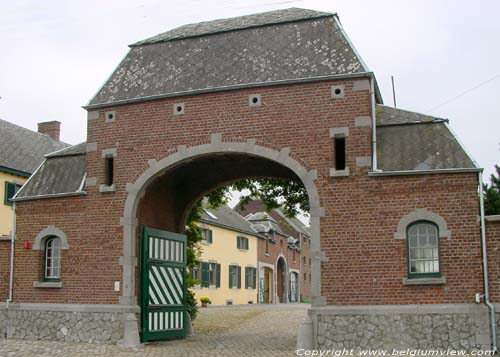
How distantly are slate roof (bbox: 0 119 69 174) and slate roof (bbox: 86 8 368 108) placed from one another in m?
14.0

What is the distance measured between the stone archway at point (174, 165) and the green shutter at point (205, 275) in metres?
22.3

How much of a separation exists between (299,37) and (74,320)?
887cm

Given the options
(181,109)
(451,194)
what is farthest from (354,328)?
(181,109)

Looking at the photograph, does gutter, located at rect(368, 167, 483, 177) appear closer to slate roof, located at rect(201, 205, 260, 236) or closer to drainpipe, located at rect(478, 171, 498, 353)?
drainpipe, located at rect(478, 171, 498, 353)

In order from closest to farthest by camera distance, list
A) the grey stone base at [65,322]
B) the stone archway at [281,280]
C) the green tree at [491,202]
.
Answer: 1. the grey stone base at [65,322]
2. the green tree at [491,202]
3. the stone archway at [281,280]

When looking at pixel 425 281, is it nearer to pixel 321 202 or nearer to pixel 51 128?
pixel 321 202

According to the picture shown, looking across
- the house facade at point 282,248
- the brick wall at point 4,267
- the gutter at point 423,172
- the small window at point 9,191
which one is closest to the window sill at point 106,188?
the brick wall at point 4,267

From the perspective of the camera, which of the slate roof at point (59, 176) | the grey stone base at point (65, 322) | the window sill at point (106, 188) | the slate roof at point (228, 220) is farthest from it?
the slate roof at point (228, 220)

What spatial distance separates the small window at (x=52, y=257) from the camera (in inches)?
708

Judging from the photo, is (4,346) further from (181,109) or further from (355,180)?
(355,180)

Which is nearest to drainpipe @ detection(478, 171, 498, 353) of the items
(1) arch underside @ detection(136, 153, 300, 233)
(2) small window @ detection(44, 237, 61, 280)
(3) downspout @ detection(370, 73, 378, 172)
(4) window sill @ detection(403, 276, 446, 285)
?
(4) window sill @ detection(403, 276, 446, 285)

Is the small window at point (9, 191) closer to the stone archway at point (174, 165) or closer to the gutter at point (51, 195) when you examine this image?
the gutter at point (51, 195)

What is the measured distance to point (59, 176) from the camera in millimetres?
18578

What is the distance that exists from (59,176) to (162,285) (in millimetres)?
4054
